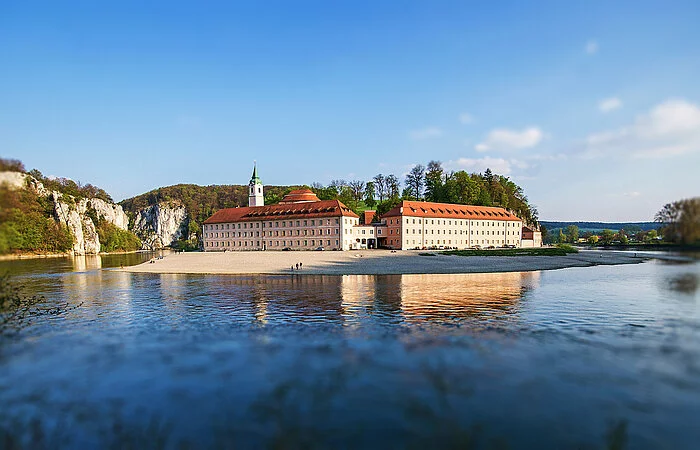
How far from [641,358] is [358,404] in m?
10.4

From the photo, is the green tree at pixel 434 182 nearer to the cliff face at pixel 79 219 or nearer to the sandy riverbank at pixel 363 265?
the sandy riverbank at pixel 363 265

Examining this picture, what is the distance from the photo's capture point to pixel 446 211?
317 feet

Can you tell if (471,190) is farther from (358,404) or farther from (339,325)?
(358,404)

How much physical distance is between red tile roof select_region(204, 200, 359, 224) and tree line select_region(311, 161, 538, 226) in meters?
18.2

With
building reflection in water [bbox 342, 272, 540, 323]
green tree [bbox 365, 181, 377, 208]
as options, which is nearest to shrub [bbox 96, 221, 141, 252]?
green tree [bbox 365, 181, 377, 208]

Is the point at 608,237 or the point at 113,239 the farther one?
the point at 113,239

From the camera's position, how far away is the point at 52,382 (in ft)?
40.8

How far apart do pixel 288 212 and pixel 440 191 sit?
142 ft

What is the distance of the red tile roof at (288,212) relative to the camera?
91.0 meters

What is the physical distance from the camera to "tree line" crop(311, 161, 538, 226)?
11294cm

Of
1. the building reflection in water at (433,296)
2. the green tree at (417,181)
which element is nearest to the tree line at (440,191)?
the green tree at (417,181)

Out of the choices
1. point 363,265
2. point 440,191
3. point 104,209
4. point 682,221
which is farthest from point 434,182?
point 104,209

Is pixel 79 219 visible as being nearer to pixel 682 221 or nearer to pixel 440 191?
pixel 440 191

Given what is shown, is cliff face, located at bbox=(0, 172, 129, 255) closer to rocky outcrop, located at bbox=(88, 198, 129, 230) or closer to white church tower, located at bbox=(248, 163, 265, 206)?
rocky outcrop, located at bbox=(88, 198, 129, 230)
